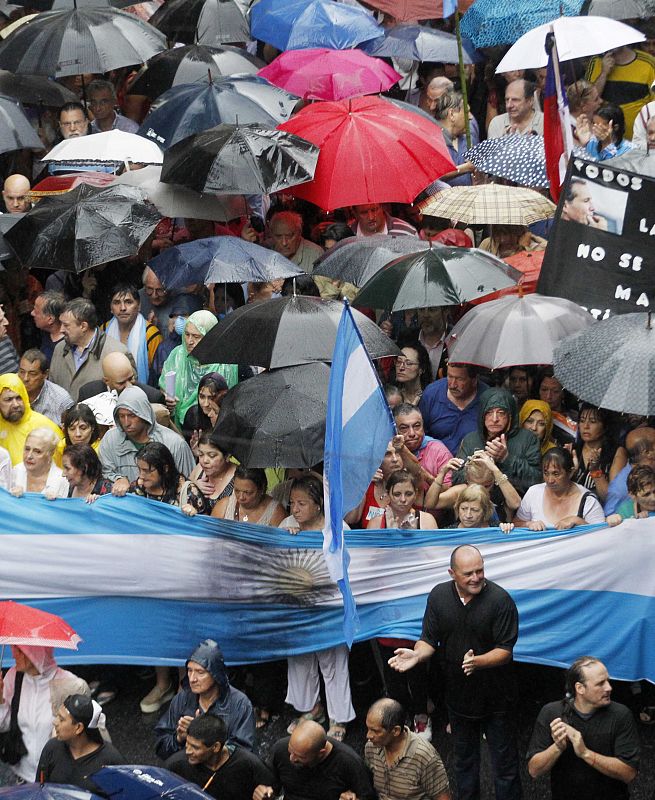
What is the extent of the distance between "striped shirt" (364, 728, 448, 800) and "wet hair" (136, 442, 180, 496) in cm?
245

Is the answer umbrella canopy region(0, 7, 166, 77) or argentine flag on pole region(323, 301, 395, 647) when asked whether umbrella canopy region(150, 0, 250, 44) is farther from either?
argentine flag on pole region(323, 301, 395, 647)

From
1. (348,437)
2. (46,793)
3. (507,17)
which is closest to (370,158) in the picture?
(507,17)

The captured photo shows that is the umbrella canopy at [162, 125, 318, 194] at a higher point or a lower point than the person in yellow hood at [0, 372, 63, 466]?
higher

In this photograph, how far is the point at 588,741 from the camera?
8031 millimetres

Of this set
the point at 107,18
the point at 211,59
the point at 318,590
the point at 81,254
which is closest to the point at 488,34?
the point at 211,59

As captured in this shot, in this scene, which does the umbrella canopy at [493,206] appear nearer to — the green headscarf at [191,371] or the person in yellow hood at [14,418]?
the green headscarf at [191,371]

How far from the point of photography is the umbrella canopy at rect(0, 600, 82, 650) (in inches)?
341

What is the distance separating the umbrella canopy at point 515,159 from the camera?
1308 centimetres

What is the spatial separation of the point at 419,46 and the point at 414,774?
872 cm

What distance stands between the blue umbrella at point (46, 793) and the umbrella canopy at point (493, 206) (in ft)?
20.3

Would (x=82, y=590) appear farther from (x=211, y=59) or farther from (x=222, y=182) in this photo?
(x=211, y=59)

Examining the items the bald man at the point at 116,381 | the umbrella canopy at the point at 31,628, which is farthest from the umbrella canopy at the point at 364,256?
the umbrella canopy at the point at 31,628

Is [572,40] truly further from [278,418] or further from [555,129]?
[278,418]

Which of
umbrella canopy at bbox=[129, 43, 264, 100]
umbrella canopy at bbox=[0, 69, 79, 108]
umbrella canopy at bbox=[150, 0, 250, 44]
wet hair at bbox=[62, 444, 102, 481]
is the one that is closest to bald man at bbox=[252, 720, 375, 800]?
wet hair at bbox=[62, 444, 102, 481]
